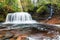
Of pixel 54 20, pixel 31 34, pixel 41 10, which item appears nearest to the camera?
pixel 31 34

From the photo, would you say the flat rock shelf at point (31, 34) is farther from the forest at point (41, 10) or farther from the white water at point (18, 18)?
the forest at point (41, 10)

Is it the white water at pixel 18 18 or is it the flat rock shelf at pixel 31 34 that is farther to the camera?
the white water at pixel 18 18

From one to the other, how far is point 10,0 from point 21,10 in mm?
2588

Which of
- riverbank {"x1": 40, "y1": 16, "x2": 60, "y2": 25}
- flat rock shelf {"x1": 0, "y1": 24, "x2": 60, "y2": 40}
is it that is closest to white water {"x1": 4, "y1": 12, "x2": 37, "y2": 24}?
riverbank {"x1": 40, "y1": 16, "x2": 60, "y2": 25}

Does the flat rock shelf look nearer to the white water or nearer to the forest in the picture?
the white water

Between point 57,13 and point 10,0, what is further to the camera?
point 10,0

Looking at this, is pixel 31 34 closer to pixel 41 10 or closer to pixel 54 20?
pixel 54 20

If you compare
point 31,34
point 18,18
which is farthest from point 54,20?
point 31,34

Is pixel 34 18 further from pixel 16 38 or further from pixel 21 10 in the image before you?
pixel 16 38

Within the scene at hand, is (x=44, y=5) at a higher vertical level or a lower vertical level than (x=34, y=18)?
higher

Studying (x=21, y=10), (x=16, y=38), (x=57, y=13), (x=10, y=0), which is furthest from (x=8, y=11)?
(x=16, y=38)

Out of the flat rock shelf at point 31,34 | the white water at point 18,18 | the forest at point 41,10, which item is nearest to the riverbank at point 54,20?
the forest at point 41,10

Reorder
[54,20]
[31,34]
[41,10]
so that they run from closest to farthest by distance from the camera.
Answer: [31,34] → [54,20] → [41,10]

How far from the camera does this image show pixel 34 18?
62.0 feet
